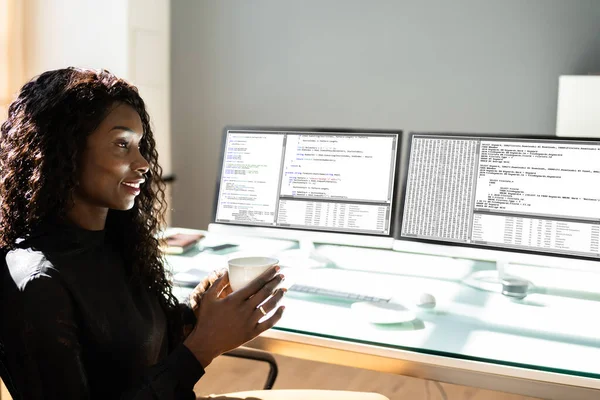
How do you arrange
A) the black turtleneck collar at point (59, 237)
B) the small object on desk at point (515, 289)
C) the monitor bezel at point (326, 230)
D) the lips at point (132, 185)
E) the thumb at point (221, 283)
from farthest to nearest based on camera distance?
1. the monitor bezel at point (326, 230)
2. the small object on desk at point (515, 289)
3. the thumb at point (221, 283)
4. the lips at point (132, 185)
5. the black turtleneck collar at point (59, 237)

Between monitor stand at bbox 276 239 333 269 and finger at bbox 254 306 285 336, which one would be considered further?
monitor stand at bbox 276 239 333 269

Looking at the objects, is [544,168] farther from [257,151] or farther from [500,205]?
[257,151]

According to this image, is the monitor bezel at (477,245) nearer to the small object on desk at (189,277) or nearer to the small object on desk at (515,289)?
the small object on desk at (515,289)

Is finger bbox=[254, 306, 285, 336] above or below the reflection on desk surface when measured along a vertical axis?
above

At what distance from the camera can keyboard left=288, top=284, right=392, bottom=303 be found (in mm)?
1571

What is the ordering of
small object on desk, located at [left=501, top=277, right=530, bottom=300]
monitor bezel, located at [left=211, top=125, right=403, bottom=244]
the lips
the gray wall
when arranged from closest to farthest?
the lips < small object on desk, located at [left=501, top=277, right=530, bottom=300] < monitor bezel, located at [left=211, top=125, right=403, bottom=244] < the gray wall

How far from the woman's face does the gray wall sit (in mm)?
2374

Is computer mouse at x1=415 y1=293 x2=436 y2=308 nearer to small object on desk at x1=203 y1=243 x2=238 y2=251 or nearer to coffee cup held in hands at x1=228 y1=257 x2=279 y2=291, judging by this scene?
coffee cup held in hands at x1=228 y1=257 x2=279 y2=291

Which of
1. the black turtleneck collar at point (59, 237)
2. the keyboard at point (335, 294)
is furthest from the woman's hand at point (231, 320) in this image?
the keyboard at point (335, 294)

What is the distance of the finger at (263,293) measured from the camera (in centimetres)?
111

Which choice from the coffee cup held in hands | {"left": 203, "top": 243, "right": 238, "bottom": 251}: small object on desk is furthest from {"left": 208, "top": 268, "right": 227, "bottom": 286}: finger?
{"left": 203, "top": 243, "right": 238, "bottom": 251}: small object on desk

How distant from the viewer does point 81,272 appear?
1039mm

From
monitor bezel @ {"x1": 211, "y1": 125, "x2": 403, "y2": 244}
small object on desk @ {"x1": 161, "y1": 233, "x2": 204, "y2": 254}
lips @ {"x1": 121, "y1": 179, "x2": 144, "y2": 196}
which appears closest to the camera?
lips @ {"x1": 121, "y1": 179, "x2": 144, "y2": 196}

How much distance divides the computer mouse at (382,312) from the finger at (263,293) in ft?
1.20
